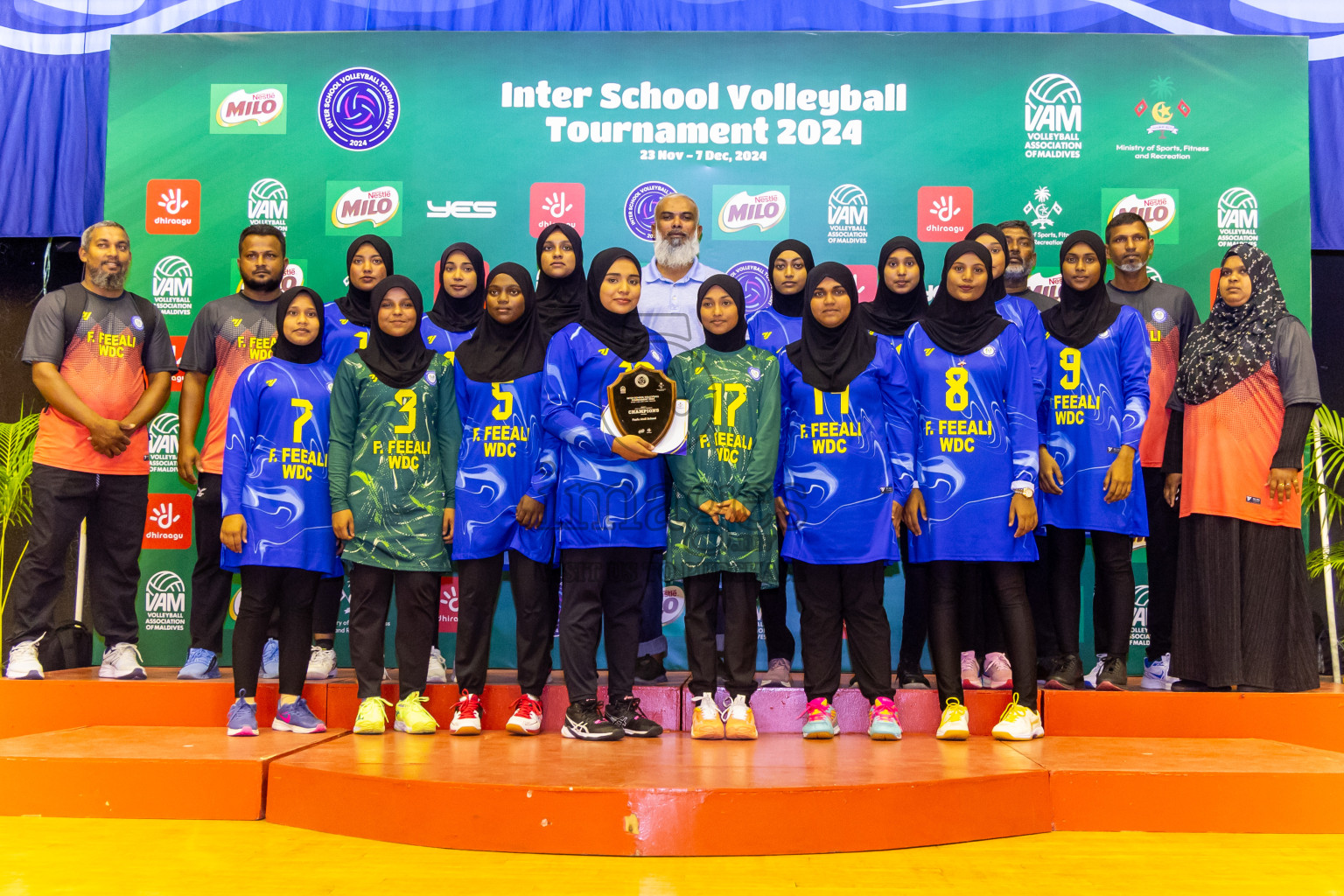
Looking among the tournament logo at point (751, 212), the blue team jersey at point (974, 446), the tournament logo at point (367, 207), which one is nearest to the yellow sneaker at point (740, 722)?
the blue team jersey at point (974, 446)

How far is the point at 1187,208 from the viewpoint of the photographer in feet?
16.9

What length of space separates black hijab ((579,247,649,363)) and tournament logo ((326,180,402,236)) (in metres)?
1.99

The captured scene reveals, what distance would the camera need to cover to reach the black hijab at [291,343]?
3729mm

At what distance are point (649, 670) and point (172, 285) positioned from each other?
10.3ft

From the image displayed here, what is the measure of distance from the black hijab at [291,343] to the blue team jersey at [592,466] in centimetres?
87

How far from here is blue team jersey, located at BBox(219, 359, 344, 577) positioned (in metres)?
3.60

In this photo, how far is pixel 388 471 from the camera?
11.9 feet

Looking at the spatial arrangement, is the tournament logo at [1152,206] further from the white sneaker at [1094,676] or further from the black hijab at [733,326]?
the black hijab at [733,326]

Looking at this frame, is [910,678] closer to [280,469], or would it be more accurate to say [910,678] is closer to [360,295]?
[280,469]

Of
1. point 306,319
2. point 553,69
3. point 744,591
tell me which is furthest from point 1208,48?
point 306,319

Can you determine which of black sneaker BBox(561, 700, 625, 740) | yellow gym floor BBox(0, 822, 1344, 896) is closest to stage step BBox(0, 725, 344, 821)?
yellow gym floor BBox(0, 822, 1344, 896)

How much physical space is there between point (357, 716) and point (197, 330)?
6.00 ft

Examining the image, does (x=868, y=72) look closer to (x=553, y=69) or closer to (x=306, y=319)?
(x=553, y=69)

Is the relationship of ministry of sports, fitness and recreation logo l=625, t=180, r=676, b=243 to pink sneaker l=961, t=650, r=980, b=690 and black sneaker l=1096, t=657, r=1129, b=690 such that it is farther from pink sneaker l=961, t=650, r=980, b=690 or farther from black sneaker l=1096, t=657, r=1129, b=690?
black sneaker l=1096, t=657, r=1129, b=690
